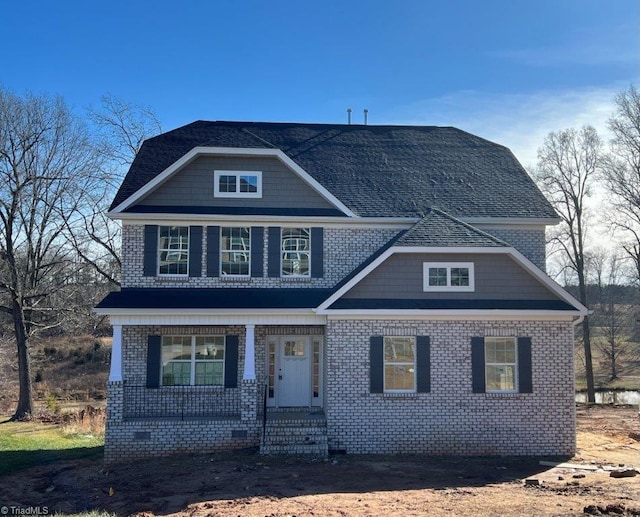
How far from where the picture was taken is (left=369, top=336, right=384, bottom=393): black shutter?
14.3 meters

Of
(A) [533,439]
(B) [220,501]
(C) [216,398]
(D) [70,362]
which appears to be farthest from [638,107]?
(D) [70,362]

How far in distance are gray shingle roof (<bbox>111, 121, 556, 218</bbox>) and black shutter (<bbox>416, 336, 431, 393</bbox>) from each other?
4085 mm

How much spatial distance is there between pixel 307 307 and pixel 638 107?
915 inches

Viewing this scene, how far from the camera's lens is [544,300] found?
48.2ft

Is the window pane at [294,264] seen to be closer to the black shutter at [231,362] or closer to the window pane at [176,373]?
the black shutter at [231,362]

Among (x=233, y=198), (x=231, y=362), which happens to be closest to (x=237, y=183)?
(x=233, y=198)

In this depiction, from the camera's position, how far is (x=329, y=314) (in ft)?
47.1

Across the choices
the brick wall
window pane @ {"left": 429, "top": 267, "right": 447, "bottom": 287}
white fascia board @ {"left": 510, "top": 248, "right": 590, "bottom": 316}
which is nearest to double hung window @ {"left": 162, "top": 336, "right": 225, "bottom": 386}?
the brick wall

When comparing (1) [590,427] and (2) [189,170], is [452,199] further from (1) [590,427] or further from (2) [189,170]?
(1) [590,427]

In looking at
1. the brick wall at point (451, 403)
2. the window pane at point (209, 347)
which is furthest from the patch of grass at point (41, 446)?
the brick wall at point (451, 403)

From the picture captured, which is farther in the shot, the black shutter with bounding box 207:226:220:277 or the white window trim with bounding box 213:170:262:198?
the white window trim with bounding box 213:170:262:198

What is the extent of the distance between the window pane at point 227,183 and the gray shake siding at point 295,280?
139cm

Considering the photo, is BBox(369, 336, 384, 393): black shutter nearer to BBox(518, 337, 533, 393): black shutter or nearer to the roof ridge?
BBox(518, 337, 533, 393): black shutter

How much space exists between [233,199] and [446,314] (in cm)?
676
